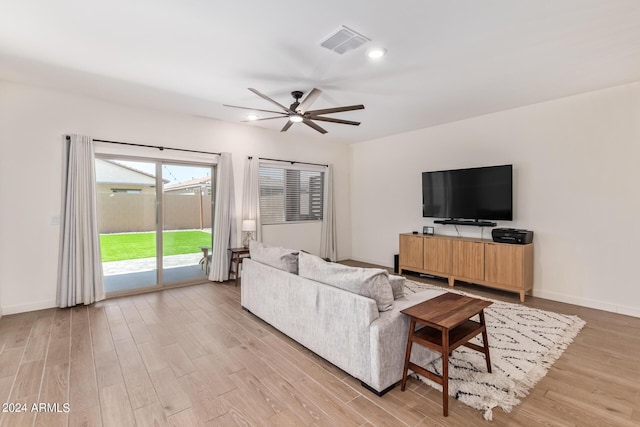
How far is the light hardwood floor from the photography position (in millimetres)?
1967

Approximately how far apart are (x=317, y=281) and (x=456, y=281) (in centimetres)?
346

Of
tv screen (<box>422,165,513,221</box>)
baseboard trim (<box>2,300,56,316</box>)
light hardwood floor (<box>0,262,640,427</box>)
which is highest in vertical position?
tv screen (<box>422,165,513,221</box>)

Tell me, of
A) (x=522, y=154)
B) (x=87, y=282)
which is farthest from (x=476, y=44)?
(x=87, y=282)

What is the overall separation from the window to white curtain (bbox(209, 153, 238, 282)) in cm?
75

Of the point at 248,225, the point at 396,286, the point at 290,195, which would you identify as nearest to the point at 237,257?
the point at 248,225

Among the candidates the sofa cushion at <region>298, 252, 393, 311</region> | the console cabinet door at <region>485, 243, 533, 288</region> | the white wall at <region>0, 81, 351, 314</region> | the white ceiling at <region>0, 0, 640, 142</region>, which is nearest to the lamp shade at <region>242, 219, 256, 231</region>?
the white wall at <region>0, 81, 351, 314</region>

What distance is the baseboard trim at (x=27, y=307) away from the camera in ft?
12.3

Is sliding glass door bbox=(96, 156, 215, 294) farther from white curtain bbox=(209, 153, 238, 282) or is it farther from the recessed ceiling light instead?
the recessed ceiling light

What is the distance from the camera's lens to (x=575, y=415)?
1977mm

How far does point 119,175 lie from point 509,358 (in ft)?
18.1

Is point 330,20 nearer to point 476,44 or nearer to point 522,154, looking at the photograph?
point 476,44

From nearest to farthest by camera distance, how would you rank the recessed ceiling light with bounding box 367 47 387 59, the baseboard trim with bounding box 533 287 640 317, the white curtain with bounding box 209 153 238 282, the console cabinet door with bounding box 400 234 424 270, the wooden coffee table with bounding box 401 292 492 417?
the wooden coffee table with bounding box 401 292 492 417 → the recessed ceiling light with bounding box 367 47 387 59 → the baseboard trim with bounding box 533 287 640 317 → the white curtain with bounding box 209 153 238 282 → the console cabinet door with bounding box 400 234 424 270

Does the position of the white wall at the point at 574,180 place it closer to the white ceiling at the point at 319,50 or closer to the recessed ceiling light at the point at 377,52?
the white ceiling at the point at 319,50

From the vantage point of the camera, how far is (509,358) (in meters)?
2.68
